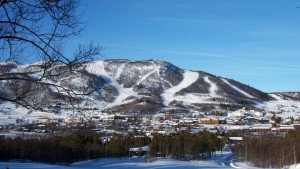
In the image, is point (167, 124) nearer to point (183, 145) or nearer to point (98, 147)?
point (183, 145)

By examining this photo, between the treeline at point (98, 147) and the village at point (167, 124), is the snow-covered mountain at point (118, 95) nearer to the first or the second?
the treeline at point (98, 147)

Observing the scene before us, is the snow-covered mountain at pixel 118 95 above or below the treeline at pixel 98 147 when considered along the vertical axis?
above

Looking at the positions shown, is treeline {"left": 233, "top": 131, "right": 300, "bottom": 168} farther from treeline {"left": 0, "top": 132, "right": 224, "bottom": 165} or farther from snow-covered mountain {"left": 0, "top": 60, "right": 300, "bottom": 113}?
snow-covered mountain {"left": 0, "top": 60, "right": 300, "bottom": 113}

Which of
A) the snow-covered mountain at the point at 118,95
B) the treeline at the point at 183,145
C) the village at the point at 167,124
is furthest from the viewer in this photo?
the village at the point at 167,124

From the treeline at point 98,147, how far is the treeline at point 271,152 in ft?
19.5

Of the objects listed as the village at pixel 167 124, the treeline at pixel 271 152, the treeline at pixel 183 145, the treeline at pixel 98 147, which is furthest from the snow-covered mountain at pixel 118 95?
the treeline at pixel 271 152

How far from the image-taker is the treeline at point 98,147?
194ft

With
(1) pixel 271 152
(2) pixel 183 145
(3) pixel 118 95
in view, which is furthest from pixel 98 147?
(3) pixel 118 95

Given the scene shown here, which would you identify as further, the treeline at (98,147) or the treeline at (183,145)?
the treeline at (183,145)

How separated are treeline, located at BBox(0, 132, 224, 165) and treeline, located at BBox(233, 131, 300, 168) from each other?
19.5ft

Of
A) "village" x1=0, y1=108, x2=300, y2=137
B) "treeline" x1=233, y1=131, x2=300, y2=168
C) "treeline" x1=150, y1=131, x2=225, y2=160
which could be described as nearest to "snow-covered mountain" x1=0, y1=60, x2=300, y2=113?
"village" x1=0, y1=108, x2=300, y2=137

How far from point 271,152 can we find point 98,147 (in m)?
25.8

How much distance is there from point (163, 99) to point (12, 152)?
12192cm

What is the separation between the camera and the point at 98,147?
69625 mm
